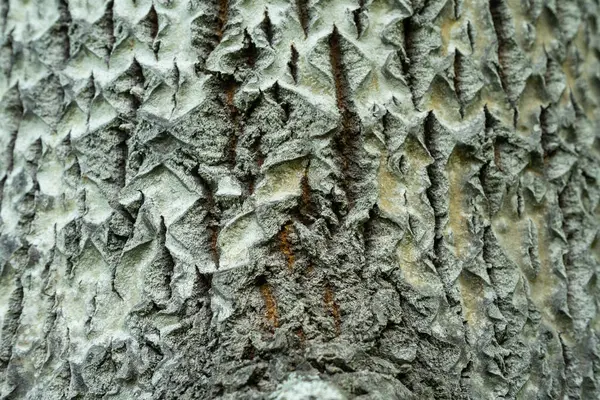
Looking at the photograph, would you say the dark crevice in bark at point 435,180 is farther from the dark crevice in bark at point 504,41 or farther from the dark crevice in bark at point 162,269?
the dark crevice in bark at point 162,269

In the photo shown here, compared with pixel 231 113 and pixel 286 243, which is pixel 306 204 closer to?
pixel 286 243

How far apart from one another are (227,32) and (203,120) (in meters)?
0.13

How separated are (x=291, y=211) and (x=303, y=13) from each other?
29cm

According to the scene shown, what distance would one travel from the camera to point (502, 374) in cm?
91

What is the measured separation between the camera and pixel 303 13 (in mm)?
946

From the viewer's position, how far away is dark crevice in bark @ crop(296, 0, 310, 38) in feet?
3.09

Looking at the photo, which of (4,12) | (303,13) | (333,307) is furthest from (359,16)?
(4,12)

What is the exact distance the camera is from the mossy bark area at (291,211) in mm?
858

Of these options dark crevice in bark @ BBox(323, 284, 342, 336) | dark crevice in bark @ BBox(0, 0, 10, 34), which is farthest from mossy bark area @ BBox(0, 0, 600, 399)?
dark crevice in bark @ BBox(0, 0, 10, 34)

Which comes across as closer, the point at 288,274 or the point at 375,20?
the point at 288,274

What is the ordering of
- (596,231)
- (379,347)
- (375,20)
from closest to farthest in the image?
(379,347), (375,20), (596,231)

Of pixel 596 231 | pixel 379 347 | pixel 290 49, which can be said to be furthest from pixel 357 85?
pixel 596 231

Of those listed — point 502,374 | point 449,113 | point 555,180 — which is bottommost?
point 502,374

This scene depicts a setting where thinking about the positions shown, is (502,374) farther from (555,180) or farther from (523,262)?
(555,180)
